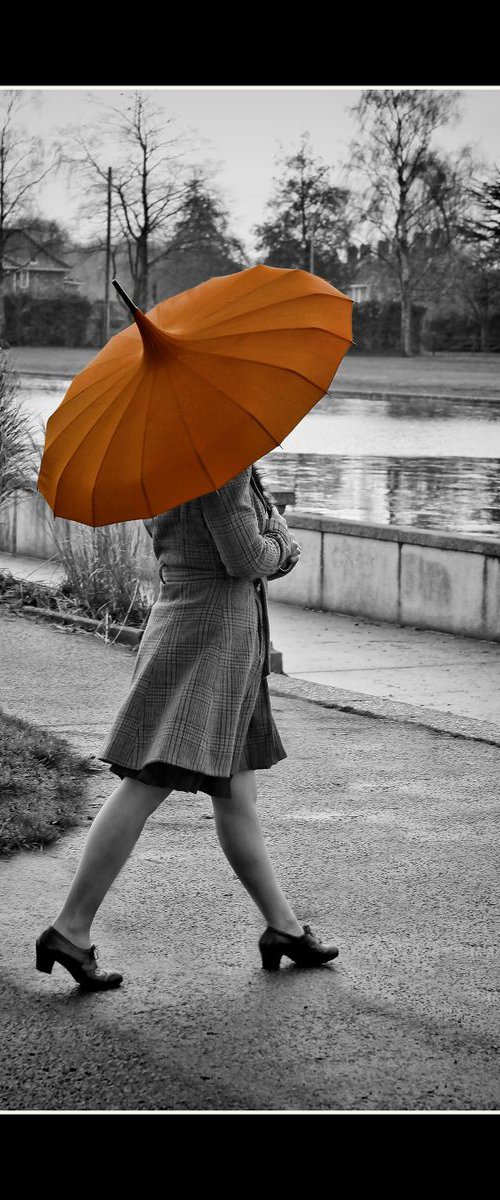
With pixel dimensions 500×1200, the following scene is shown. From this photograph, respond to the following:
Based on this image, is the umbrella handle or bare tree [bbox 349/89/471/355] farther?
bare tree [bbox 349/89/471/355]

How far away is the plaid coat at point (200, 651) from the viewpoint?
3395 mm

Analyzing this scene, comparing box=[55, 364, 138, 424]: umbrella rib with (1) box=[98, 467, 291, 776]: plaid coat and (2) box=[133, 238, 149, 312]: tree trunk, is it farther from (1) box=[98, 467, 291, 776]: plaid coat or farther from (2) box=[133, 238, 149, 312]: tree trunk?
(2) box=[133, 238, 149, 312]: tree trunk

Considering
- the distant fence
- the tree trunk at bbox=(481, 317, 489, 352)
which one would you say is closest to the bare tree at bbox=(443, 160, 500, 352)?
the tree trunk at bbox=(481, 317, 489, 352)

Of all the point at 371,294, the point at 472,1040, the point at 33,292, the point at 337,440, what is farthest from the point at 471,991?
the point at 33,292

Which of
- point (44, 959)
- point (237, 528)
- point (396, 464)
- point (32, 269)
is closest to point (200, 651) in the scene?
point (237, 528)

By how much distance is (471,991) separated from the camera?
361cm

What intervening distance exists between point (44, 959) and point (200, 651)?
35.5 inches

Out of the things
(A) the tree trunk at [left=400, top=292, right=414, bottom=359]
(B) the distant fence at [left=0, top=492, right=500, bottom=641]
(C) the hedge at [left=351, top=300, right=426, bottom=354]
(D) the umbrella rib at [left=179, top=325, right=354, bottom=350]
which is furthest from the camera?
(C) the hedge at [left=351, top=300, right=426, bottom=354]

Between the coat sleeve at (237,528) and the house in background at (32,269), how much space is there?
116ft

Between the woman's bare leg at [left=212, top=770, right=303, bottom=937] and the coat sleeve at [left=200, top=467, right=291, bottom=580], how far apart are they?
553 millimetres

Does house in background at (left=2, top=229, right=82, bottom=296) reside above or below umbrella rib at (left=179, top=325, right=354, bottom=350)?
above

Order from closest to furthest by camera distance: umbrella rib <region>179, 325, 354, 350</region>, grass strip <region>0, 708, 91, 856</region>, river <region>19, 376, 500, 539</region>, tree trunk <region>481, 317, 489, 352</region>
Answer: umbrella rib <region>179, 325, 354, 350</region>
grass strip <region>0, 708, 91, 856</region>
river <region>19, 376, 500, 539</region>
tree trunk <region>481, 317, 489, 352</region>

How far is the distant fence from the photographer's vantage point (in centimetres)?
909

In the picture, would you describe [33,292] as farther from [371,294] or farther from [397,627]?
[397,627]
